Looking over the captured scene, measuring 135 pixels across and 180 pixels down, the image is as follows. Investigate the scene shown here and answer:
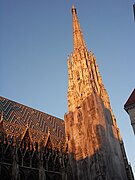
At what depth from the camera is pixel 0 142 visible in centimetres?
1543

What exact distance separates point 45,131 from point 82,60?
8093mm

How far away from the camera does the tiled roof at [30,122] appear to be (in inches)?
720

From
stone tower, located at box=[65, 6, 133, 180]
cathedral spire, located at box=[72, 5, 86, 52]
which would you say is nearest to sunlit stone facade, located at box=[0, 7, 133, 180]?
stone tower, located at box=[65, 6, 133, 180]

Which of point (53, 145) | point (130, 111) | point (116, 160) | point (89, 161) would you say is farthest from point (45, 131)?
point (130, 111)

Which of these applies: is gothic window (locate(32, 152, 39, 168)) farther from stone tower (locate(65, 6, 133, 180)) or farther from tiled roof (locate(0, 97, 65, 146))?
stone tower (locate(65, 6, 133, 180))

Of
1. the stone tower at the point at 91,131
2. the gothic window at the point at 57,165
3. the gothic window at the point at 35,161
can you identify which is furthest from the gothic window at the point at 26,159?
the stone tower at the point at 91,131

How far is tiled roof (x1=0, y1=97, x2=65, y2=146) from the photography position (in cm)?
1828

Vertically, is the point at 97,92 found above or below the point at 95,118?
above

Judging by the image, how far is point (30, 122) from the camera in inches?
828

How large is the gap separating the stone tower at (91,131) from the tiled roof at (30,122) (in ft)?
6.26

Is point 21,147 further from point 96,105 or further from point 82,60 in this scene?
point 82,60

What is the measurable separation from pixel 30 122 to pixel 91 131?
18.5 feet

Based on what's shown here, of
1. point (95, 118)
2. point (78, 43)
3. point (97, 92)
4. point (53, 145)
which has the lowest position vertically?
point (53, 145)

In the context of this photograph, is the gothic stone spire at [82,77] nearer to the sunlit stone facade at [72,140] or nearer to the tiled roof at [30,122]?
the sunlit stone facade at [72,140]
